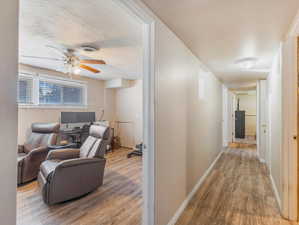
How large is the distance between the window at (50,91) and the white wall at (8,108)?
3298 mm

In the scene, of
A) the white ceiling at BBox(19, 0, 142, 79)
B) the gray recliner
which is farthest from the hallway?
the white ceiling at BBox(19, 0, 142, 79)

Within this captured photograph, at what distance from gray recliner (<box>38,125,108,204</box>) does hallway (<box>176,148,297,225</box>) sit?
4.43 ft

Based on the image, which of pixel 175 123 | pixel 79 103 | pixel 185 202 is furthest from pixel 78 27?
pixel 79 103

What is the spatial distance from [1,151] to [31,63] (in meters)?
3.80

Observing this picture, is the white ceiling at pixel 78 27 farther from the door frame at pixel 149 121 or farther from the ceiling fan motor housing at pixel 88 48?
the door frame at pixel 149 121

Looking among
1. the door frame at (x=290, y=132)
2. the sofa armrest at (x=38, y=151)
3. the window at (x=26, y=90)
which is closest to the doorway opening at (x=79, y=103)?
the window at (x=26, y=90)

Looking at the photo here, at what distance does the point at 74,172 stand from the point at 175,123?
1509mm

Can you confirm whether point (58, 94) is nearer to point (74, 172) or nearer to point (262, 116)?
point (74, 172)

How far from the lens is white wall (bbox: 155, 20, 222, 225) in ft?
5.49

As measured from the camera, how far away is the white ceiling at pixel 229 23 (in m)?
1.44

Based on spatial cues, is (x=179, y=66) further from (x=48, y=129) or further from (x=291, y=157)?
(x=48, y=129)

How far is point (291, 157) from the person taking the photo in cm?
193

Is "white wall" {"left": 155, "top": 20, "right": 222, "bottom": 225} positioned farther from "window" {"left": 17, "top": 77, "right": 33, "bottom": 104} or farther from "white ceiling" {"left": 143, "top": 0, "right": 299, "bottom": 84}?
"window" {"left": 17, "top": 77, "right": 33, "bottom": 104}

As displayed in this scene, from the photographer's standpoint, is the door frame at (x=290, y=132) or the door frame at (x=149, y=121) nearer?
the door frame at (x=149, y=121)
